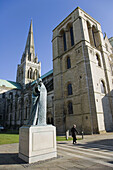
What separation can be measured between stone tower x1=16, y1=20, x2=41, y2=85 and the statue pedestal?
4351 centimetres

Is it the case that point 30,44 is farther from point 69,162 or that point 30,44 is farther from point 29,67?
point 69,162

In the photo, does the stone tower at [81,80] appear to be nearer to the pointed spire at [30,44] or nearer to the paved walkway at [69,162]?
the paved walkway at [69,162]

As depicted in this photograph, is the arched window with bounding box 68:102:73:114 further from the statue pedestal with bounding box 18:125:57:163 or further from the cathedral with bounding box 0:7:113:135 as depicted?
the statue pedestal with bounding box 18:125:57:163

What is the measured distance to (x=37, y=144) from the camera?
4035mm

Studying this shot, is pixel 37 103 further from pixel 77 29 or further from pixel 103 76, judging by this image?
pixel 77 29

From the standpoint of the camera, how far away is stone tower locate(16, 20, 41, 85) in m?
47.6

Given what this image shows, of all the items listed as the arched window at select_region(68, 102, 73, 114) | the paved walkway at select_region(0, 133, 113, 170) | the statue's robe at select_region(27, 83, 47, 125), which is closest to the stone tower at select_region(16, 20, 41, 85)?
the arched window at select_region(68, 102, 73, 114)

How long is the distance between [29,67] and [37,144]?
47.7 meters

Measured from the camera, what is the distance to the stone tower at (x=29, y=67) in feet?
156

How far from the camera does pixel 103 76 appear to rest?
18.3m

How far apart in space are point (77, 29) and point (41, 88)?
18087mm

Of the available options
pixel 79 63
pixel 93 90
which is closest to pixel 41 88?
pixel 93 90

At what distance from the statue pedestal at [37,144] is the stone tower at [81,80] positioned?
10.5 metres

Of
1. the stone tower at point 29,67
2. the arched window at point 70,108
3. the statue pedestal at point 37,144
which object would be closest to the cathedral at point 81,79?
the arched window at point 70,108
